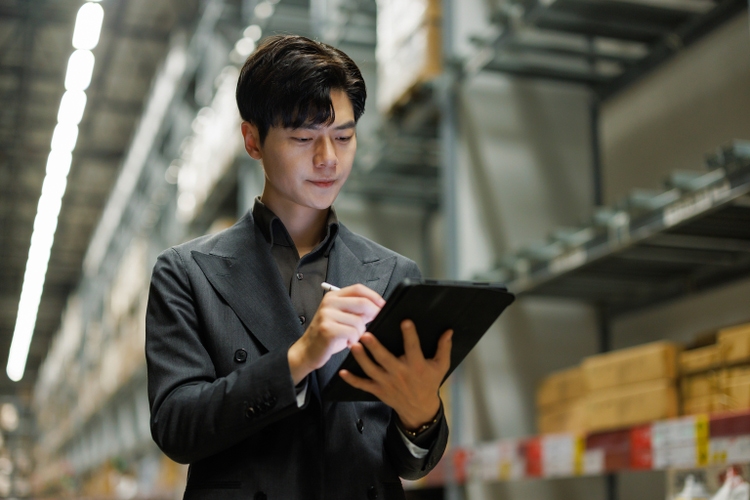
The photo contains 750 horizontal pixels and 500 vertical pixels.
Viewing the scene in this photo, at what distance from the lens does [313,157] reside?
1.44 m

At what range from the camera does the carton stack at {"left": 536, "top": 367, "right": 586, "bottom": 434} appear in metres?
3.38

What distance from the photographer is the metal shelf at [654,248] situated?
104 inches

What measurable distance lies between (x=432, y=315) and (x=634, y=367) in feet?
6.26

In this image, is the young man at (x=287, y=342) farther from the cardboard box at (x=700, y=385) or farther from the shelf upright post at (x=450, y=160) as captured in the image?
the shelf upright post at (x=450, y=160)

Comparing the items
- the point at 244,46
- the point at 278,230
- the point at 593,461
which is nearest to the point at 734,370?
the point at 593,461

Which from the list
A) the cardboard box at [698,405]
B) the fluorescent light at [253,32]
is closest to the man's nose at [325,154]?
the cardboard box at [698,405]

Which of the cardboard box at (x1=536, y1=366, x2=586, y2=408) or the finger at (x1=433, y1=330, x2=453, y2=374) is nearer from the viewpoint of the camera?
the finger at (x1=433, y1=330, x2=453, y2=374)

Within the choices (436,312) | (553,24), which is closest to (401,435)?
(436,312)

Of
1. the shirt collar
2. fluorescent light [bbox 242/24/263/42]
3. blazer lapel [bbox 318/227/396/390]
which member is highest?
fluorescent light [bbox 242/24/263/42]

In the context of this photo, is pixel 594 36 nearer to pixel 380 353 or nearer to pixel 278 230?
pixel 278 230

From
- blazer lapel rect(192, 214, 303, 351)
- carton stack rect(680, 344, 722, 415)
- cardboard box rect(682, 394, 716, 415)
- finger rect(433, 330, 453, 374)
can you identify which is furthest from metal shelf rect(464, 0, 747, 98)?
finger rect(433, 330, 453, 374)

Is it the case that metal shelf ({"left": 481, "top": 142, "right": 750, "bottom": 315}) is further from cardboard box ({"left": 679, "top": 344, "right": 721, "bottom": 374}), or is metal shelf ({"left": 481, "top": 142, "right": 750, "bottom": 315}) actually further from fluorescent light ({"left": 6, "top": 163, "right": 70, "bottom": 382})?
fluorescent light ({"left": 6, "top": 163, "right": 70, "bottom": 382})

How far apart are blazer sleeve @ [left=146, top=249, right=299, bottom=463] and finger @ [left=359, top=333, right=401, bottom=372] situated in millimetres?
118

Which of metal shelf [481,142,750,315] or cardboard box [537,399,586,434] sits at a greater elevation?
metal shelf [481,142,750,315]
